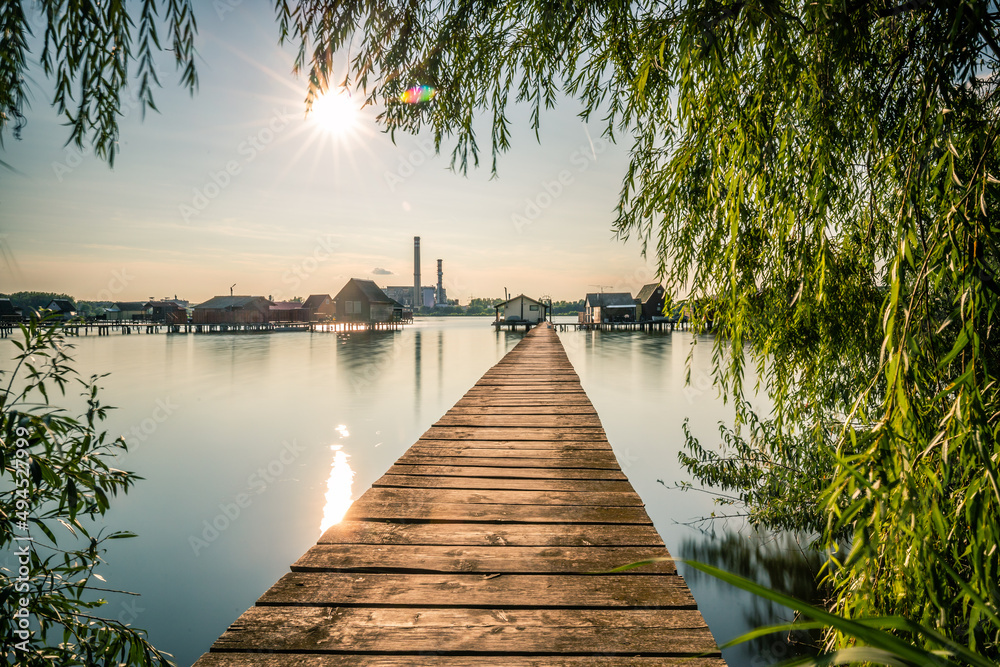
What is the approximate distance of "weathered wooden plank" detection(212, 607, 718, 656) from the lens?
1.75 meters

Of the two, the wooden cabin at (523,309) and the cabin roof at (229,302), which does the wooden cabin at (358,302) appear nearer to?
the cabin roof at (229,302)

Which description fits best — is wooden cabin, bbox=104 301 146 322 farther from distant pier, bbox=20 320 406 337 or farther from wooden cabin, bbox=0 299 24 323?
wooden cabin, bbox=0 299 24 323

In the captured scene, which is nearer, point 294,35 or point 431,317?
point 294,35

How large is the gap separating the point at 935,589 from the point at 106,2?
295cm

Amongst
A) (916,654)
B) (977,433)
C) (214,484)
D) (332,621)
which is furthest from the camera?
(214,484)

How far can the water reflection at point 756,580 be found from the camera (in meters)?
4.89

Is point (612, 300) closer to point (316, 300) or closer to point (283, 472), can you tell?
point (316, 300)

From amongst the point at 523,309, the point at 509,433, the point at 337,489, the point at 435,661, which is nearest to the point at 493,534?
the point at 435,661

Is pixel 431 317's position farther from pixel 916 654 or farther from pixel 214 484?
pixel 916 654

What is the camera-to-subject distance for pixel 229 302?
216ft

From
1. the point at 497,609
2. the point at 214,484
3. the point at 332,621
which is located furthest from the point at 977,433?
the point at 214,484

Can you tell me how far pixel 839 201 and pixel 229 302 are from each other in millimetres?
74624

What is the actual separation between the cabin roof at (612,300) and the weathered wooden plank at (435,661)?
2604 inches

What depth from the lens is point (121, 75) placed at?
163 centimetres
